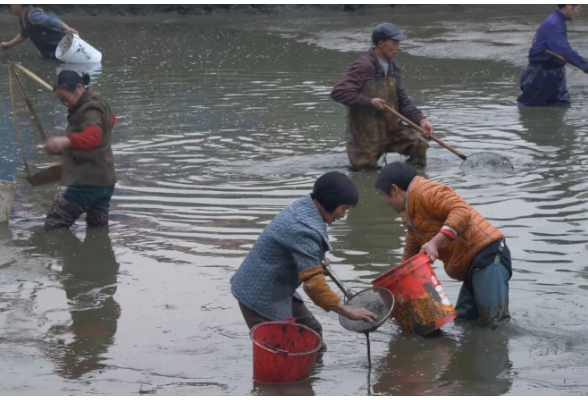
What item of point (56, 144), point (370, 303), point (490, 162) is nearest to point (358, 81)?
point (490, 162)

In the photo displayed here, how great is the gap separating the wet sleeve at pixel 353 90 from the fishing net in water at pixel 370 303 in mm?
3964

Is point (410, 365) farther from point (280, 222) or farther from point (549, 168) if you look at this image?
point (549, 168)

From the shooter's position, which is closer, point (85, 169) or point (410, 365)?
point (410, 365)

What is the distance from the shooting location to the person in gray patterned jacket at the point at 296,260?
4762 mm

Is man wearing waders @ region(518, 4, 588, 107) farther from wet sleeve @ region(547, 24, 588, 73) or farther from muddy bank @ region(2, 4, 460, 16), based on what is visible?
muddy bank @ region(2, 4, 460, 16)

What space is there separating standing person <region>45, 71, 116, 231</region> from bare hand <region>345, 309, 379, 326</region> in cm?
335

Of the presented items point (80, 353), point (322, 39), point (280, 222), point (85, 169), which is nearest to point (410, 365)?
point (280, 222)

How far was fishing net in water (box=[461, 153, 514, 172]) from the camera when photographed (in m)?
9.31

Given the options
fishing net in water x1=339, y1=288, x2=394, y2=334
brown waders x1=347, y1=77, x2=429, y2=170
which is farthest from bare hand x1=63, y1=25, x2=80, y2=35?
fishing net in water x1=339, y1=288, x2=394, y2=334

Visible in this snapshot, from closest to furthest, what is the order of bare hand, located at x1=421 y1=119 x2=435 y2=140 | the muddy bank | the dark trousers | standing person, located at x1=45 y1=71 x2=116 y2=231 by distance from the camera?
the dark trousers → standing person, located at x1=45 y1=71 x2=116 y2=231 → bare hand, located at x1=421 y1=119 x2=435 y2=140 → the muddy bank

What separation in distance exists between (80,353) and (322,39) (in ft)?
51.0

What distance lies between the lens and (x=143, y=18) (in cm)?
2520

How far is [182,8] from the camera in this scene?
84.1 ft

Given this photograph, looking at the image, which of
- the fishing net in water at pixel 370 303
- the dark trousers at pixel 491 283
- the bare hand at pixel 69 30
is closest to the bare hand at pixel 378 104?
the dark trousers at pixel 491 283
